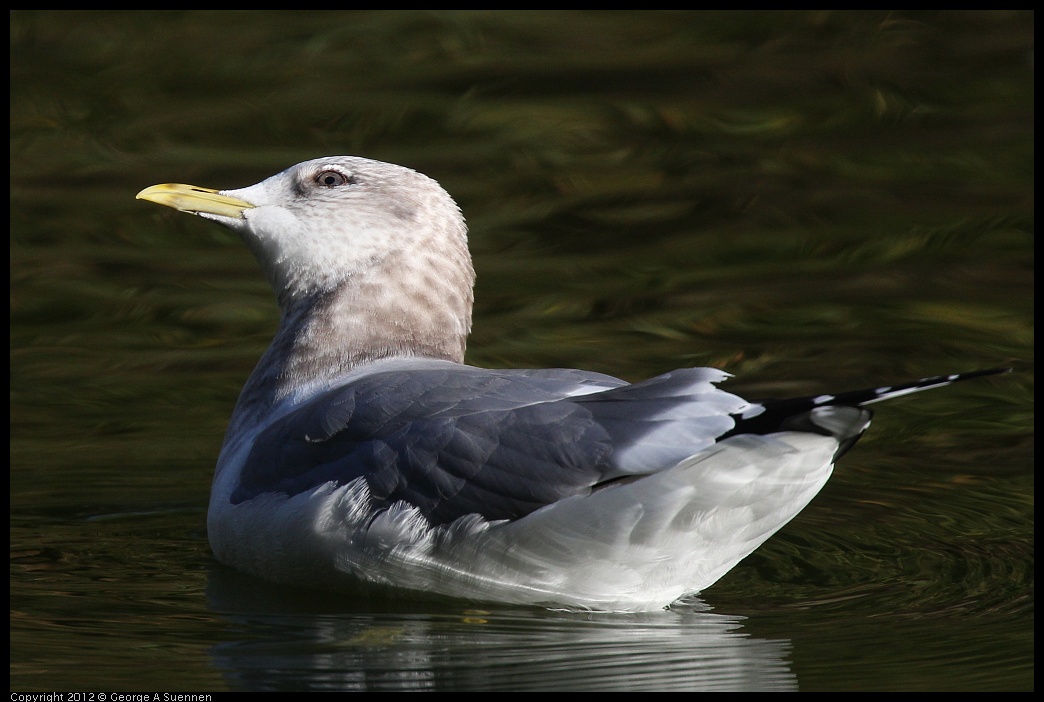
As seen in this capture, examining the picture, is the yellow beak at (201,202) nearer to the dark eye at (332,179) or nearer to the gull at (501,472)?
the dark eye at (332,179)

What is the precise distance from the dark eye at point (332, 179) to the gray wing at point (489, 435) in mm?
1099

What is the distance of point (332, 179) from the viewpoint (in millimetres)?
6426

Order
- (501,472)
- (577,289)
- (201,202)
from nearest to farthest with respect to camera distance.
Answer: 1. (501,472)
2. (201,202)
3. (577,289)

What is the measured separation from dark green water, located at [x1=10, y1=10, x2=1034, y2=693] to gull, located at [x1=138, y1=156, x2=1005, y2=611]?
0.50 feet

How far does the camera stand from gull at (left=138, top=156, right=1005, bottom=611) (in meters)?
4.82

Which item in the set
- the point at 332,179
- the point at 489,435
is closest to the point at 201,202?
the point at 332,179

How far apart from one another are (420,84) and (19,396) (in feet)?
19.4

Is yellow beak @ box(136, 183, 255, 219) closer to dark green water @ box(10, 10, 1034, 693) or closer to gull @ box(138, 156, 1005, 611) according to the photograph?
gull @ box(138, 156, 1005, 611)

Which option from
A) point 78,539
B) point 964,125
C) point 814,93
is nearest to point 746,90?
point 814,93

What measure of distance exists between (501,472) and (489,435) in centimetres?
14

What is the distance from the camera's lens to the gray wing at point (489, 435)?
4797mm

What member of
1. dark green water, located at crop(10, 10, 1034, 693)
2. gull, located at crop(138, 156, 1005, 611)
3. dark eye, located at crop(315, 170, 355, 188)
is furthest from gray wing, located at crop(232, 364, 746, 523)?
dark eye, located at crop(315, 170, 355, 188)

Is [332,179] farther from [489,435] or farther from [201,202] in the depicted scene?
[489,435]

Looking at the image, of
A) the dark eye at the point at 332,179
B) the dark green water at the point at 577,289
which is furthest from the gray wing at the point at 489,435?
the dark eye at the point at 332,179
